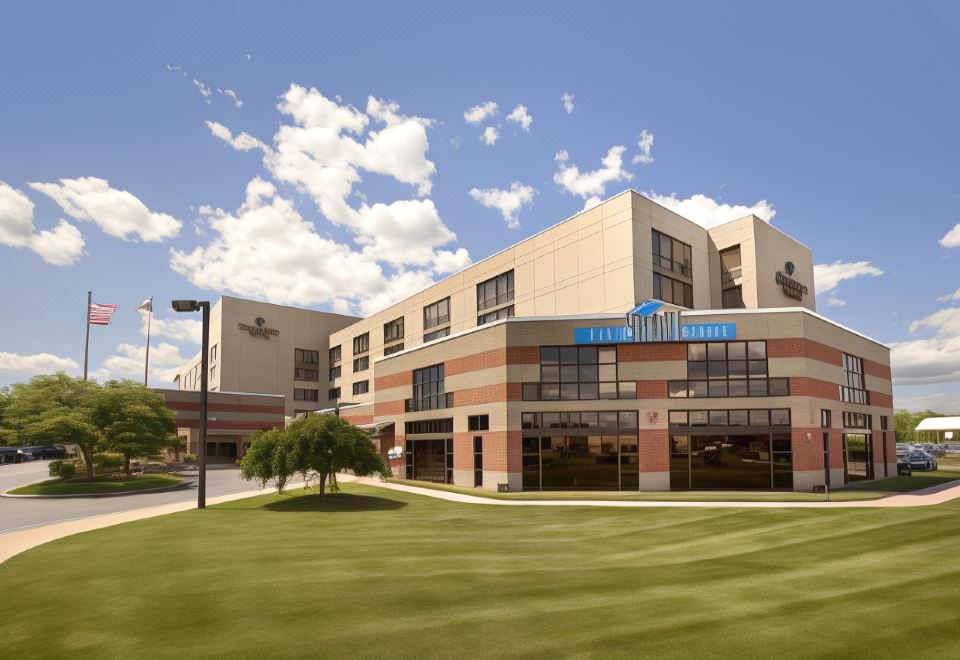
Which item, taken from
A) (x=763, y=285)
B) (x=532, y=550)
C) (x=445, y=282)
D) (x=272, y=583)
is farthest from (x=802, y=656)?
(x=445, y=282)

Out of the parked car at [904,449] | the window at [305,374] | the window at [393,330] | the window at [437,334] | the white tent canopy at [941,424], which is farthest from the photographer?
the white tent canopy at [941,424]

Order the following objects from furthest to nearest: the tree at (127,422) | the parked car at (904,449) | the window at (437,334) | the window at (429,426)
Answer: the window at (437,334) < the parked car at (904,449) < the tree at (127,422) < the window at (429,426)

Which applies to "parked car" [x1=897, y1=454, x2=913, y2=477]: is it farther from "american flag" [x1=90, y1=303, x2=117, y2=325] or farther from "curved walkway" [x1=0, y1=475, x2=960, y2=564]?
"american flag" [x1=90, y1=303, x2=117, y2=325]

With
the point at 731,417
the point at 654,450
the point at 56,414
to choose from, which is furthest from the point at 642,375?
the point at 56,414

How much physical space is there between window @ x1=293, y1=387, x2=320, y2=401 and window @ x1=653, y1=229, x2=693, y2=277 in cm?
6104

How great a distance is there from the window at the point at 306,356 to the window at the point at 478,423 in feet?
188

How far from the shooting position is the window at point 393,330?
70188 mm

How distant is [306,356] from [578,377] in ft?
211

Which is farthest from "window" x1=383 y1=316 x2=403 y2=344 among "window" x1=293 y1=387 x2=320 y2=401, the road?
the road

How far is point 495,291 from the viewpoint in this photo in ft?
177

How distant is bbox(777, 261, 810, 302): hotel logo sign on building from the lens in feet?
163

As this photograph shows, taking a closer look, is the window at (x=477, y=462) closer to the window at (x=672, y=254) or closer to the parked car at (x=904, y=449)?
the window at (x=672, y=254)

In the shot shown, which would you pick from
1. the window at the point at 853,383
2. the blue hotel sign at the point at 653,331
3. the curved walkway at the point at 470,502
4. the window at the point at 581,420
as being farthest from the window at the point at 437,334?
the window at the point at 853,383

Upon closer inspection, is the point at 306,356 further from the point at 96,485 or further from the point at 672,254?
the point at 672,254
